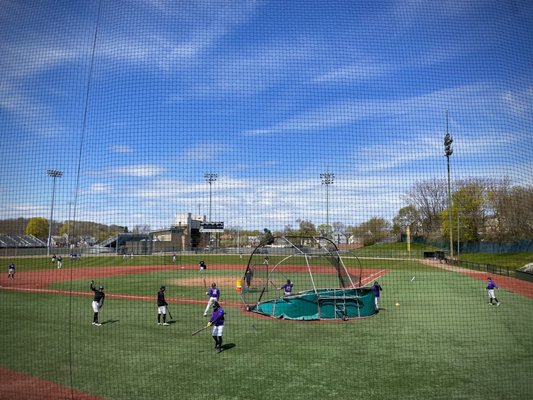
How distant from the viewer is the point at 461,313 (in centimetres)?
1345

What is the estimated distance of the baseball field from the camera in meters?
6.74

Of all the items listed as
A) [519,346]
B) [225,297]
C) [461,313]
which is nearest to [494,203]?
[461,313]

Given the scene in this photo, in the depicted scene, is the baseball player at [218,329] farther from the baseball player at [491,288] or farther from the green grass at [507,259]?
the green grass at [507,259]

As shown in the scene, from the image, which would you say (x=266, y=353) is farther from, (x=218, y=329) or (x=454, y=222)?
(x=454, y=222)

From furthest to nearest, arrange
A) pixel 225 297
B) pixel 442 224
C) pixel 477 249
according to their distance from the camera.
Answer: pixel 477 249
pixel 442 224
pixel 225 297

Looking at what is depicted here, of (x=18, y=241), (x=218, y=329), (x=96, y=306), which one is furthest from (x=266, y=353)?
(x=18, y=241)

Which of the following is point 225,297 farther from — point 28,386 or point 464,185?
point 464,185

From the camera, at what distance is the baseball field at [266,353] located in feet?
22.1

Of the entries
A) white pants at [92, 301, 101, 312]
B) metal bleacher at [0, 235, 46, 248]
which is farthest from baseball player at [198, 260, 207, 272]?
white pants at [92, 301, 101, 312]

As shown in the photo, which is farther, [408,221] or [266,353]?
[408,221]

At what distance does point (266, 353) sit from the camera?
8.74 m

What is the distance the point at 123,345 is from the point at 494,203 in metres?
21.6

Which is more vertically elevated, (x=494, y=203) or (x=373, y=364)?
(x=494, y=203)

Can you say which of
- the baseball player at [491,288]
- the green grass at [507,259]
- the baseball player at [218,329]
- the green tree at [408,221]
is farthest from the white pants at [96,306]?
the green grass at [507,259]
